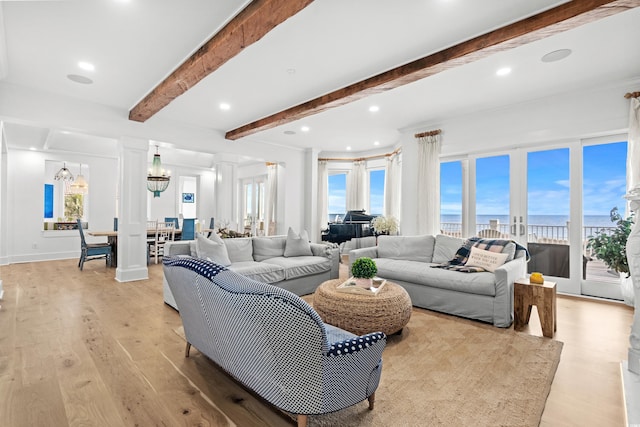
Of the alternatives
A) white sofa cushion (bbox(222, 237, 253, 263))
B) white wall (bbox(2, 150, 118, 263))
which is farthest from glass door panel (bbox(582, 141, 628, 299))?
white wall (bbox(2, 150, 118, 263))

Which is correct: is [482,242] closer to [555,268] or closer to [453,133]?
[555,268]

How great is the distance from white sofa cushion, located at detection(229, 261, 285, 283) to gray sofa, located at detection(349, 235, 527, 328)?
114 centimetres

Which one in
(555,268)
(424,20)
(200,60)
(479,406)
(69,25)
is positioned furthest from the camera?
(555,268)

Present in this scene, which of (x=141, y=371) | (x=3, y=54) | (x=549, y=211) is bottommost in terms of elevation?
(x=141, y=371)

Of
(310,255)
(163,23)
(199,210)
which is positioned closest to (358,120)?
(310,255)

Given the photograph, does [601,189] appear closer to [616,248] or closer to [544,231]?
[544,231]

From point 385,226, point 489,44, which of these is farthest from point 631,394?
point 385,226

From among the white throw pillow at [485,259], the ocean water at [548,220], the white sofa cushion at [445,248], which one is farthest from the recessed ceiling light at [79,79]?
the ocean water at [548,220]

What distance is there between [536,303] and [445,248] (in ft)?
4.54

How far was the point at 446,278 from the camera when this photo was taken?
362 cm

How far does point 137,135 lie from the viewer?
5.30 metres

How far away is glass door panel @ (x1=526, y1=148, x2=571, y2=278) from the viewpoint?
448 cm

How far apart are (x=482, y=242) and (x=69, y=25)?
16.0 feet

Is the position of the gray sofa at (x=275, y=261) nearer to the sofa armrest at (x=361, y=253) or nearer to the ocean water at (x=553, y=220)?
the sofa armrest at (x=361, y=253)
